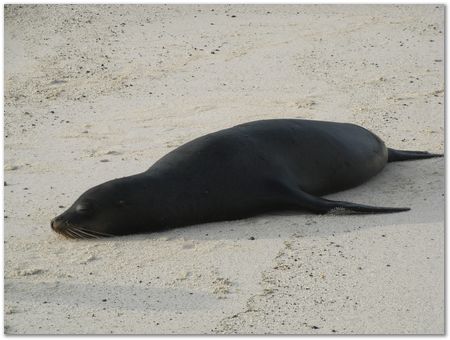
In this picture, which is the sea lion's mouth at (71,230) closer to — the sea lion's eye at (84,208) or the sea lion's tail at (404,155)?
the sea lion's eye at (84,208)

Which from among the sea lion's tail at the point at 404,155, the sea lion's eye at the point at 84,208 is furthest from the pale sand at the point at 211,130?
the sea lion's eye at the point at 84,208

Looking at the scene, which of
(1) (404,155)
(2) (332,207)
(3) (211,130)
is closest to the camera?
(2) (332,207)

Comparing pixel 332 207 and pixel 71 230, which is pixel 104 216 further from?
pixel 332 207

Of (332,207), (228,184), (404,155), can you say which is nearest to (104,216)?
(228,184)

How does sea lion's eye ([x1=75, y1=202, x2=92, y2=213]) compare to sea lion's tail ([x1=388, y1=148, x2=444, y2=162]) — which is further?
sea lion's tail ([x1=388, y1=148, x2=444, y2=162])

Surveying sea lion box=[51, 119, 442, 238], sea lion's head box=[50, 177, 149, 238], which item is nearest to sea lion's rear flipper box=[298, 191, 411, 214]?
sea lion box=[51, 119, 442, 238]

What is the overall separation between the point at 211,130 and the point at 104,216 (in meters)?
2.56

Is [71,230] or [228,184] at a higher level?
[228,184]

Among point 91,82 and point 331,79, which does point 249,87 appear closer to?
point 331,79

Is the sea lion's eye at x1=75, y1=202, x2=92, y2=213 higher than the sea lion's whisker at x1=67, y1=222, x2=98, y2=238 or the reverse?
higher

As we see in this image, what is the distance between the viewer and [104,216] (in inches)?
255

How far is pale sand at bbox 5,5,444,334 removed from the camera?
533cm

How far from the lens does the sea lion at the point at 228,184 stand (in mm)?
6508

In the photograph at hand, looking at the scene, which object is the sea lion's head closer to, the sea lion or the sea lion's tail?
the sea lion
